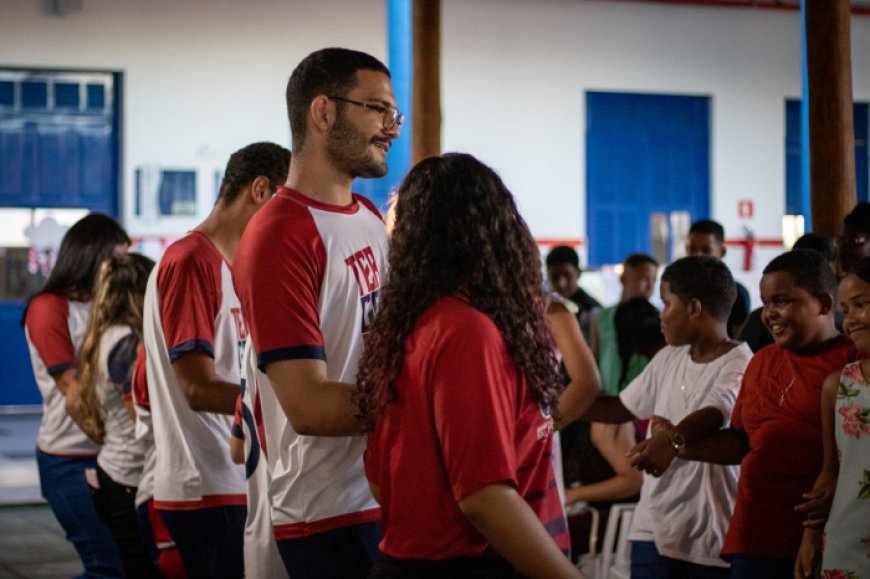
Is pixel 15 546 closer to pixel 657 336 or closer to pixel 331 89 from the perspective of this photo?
pixel 657 336

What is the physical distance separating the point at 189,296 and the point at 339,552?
1018 mm

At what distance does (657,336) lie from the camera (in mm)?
6301

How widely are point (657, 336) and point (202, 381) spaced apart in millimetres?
3555

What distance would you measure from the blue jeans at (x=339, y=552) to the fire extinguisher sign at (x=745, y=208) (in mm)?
12701

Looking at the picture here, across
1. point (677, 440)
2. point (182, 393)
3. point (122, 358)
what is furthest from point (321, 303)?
point (122, 358)

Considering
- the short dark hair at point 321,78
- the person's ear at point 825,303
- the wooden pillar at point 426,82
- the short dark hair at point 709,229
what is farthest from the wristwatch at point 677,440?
the wooden pillar at point 426,82

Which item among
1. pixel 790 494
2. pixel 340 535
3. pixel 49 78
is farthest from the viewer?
pixel 49 78

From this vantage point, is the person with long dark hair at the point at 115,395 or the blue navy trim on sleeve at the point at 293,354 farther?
the person with long dark hair at the point at 115,395

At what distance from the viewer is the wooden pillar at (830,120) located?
20.2 feet

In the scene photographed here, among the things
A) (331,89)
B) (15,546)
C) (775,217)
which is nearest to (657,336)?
(15,546)

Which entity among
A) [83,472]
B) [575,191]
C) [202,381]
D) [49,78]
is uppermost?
[49,78]

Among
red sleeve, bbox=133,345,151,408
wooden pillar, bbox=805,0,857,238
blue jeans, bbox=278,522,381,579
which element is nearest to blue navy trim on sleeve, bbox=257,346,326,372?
blue jeans, bbox=278,522,381,579

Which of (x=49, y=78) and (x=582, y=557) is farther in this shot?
(x=49, y=78)

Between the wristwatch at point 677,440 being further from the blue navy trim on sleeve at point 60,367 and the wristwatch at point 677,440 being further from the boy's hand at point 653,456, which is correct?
the blue navy trim on sleeve at point 60,367
